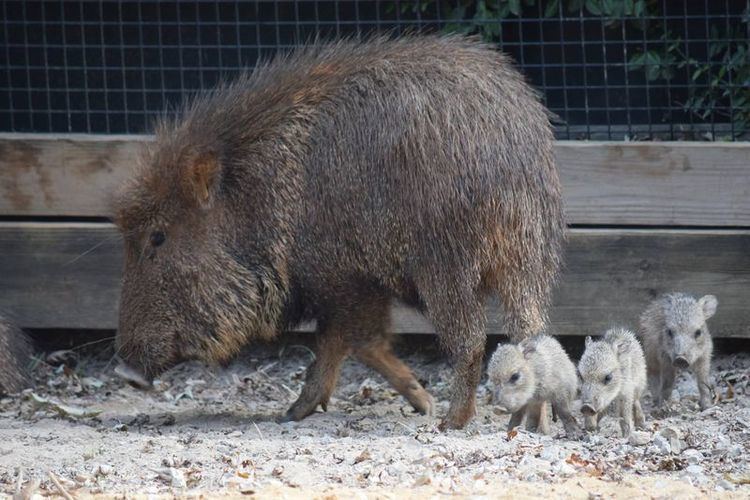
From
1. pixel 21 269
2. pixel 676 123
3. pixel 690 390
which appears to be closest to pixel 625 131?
pixel 676 123

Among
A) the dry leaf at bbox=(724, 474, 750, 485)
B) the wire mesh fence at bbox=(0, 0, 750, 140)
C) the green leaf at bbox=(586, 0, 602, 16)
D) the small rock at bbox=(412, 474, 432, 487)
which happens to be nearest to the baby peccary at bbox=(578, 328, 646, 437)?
the dry leaf at bbox=(724, 474, 750, 485)

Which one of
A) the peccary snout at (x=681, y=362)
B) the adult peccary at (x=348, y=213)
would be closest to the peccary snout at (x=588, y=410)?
the adult peccary at (x=348, y=213)

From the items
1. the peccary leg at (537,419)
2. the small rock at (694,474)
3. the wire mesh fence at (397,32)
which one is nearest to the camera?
the small rock at (694,474)

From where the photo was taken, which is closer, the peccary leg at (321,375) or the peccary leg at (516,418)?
the peccary leg at (516,418)

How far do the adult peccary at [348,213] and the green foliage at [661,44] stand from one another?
48.8 inches

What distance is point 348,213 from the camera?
625 centimetres

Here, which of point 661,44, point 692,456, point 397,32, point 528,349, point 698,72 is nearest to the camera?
point 692,456

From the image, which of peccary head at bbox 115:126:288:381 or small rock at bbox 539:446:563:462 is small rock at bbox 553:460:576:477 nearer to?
small rock at bbox 539:446:563:462

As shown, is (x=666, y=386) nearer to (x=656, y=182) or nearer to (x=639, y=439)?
(x=656, y=182)

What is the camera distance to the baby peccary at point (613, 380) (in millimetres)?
6066

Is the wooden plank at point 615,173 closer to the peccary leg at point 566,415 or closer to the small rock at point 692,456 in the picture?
the peccary leg at point 566,415

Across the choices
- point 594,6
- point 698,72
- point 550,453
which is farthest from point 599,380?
point 594,6

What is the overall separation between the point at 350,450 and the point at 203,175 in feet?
5.45

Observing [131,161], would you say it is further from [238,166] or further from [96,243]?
[238,166]
